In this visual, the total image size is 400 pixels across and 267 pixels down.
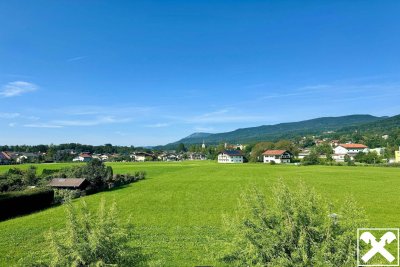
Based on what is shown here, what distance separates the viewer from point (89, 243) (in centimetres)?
576

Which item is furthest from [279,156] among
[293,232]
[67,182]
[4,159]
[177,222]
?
[293,232]

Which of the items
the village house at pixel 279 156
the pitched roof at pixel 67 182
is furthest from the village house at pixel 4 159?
the village house at pixel 279 156

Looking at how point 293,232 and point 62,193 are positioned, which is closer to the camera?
point 293,232

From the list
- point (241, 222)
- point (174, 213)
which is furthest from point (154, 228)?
point (241, 222)

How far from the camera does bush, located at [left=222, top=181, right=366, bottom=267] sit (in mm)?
5888

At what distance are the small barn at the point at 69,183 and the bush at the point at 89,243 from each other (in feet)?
137

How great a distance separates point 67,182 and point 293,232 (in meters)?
45.7

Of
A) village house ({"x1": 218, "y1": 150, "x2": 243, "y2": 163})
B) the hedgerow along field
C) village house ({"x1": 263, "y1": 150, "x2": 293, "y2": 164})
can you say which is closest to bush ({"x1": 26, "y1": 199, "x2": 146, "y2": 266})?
the hedgerow along field

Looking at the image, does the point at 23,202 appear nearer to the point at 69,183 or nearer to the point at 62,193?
the point at 62,193

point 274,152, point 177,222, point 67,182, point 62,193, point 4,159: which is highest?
point 4,159

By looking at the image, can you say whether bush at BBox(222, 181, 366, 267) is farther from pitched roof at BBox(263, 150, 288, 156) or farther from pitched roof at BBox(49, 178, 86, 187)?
pitched roof at BBox(263, 150, 288, 156)

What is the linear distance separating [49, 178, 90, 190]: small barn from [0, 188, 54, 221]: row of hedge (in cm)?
735

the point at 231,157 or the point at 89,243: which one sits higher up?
the point at 89,243

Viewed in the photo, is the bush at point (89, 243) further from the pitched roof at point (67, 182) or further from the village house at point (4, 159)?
the village house at point (4, 159)
